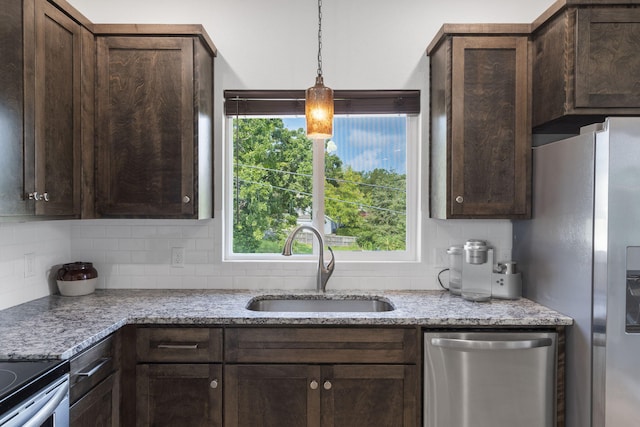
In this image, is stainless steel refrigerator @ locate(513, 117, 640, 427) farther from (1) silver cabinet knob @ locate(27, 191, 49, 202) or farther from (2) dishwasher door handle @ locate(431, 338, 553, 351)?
(1) silver cabinet knob @ locate(27, 191, 49, 202)

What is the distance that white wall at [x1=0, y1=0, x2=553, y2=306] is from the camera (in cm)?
252

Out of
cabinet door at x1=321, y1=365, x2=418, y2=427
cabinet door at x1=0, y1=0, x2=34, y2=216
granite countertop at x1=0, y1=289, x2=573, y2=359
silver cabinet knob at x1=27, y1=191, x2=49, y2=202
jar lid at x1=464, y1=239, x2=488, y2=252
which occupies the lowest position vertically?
cabinet door at x1=321, y1=365, x2=418, y2=427

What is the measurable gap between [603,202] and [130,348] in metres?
2.07

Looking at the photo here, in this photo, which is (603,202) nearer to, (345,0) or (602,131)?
(602,131)

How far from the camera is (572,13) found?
1.89 meters

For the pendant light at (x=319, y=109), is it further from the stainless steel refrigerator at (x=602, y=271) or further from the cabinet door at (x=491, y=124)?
the stainless steel refrigerator at (x=602, y=271)

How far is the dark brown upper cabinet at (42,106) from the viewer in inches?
63.8

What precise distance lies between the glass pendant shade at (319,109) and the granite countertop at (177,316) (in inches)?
34.6

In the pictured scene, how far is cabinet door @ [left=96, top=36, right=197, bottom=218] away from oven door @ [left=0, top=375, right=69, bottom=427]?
105 cm

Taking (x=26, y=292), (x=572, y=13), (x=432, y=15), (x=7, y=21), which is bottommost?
(x=26, y=292)

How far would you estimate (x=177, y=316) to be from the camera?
1.89 m

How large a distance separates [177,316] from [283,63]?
5.11ft

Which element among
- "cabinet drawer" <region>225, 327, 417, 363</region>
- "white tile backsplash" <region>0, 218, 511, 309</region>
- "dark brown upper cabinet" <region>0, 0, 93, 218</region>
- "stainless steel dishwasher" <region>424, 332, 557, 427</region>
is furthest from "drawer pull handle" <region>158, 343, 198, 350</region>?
"stainless steel dishwasher" <region>424, 332, 557, 427</region>

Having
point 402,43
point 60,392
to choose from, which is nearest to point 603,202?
point 402,43
